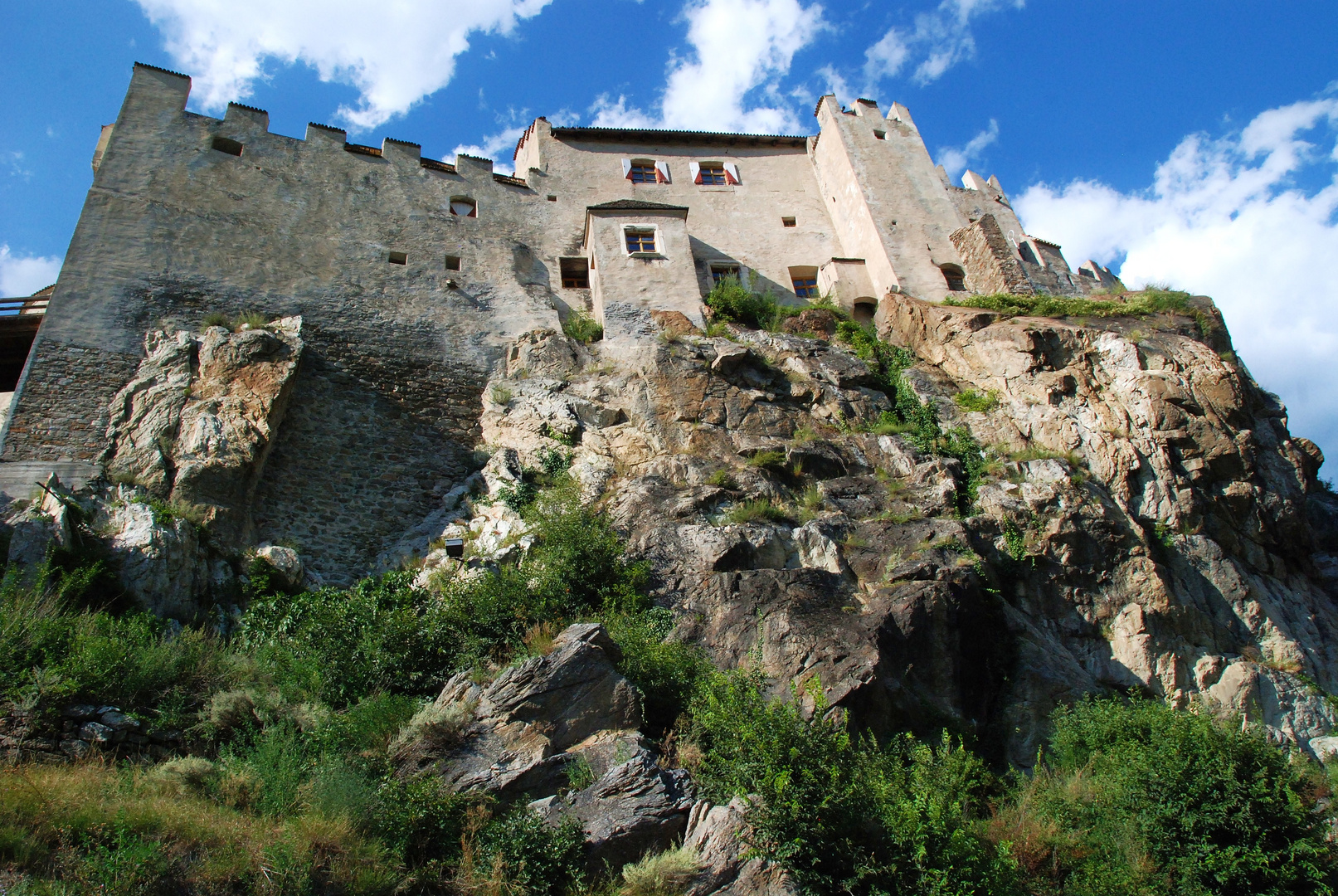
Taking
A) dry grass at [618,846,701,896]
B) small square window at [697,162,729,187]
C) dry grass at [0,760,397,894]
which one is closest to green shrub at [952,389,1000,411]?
small square window at [697,162,729,187]

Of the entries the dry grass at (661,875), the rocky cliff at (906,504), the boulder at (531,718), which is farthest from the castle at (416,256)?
the dry grass at (661,875)

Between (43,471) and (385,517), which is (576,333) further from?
(43,471)

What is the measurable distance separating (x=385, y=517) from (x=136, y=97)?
12.1 m

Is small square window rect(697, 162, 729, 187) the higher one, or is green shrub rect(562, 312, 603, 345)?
small square window rect(697, 162, 729, 187)

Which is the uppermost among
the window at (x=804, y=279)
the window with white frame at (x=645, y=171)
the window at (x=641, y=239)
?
the window with white frame at (x=645, y=171)

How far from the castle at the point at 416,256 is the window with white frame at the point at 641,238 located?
9cm

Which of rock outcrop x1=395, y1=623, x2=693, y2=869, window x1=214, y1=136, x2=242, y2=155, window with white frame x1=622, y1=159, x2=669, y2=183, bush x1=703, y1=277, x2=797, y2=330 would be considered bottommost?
rock outcrop x1=395, y1=623, x2=693, y2=869

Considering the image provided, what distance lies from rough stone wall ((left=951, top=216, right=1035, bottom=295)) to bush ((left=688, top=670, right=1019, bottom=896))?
15622mm

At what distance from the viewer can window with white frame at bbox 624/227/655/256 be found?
21.1 metres

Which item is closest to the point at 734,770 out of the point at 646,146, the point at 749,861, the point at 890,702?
the point at 749,861

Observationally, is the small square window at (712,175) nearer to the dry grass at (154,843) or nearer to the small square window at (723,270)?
the small square window at (723,270)

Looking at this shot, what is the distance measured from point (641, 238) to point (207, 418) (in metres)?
11.2

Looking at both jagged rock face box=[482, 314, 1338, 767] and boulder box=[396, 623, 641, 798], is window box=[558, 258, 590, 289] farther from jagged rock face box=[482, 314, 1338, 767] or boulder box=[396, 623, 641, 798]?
boulder box=[396, 623, 641, 798]

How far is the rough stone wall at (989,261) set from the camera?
2119 cm
